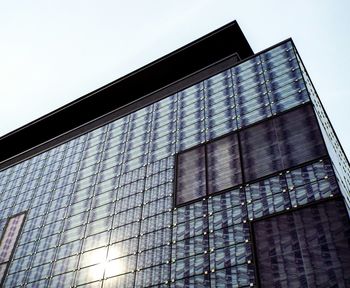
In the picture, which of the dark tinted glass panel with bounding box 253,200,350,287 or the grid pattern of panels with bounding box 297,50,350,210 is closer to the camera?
the dark tinted glass panel with bounding box 253,200,350,287

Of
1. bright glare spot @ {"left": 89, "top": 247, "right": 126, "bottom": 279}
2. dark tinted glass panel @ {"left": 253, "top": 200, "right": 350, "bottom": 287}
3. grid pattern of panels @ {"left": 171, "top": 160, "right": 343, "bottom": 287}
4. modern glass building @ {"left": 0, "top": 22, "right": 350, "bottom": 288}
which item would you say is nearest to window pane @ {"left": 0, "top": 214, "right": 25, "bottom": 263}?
modern glass building @ {"left": 0, "top": 22, "right": 350, "bottom": 288}

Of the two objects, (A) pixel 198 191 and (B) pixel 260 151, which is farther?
(A) pixel 198 191

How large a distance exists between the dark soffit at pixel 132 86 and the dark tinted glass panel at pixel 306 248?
44368 millimetres

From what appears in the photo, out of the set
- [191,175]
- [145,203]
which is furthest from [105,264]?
[191,175]

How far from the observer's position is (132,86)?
83.1 m

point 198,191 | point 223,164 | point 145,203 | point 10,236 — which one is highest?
point 10,236

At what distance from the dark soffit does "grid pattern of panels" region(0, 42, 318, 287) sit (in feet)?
44.9

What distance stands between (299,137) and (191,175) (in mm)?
13392

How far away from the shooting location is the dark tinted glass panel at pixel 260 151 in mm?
42938

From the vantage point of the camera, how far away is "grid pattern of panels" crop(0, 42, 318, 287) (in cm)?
4144

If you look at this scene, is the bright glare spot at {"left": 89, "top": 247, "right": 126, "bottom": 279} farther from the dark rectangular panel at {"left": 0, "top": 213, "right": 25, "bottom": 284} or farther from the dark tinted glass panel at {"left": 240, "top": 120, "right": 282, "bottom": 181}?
the dark rectangular panel at {"left": 0, "top": 213, "right": 25, "bottom": 284}

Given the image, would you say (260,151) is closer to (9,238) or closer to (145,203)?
(145,203)

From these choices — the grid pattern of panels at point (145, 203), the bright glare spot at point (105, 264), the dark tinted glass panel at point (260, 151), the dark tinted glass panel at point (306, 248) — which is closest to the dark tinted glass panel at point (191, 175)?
the grid pattern of panels at point (145, 203)

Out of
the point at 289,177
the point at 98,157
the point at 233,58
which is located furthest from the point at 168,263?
the point at 233,58
